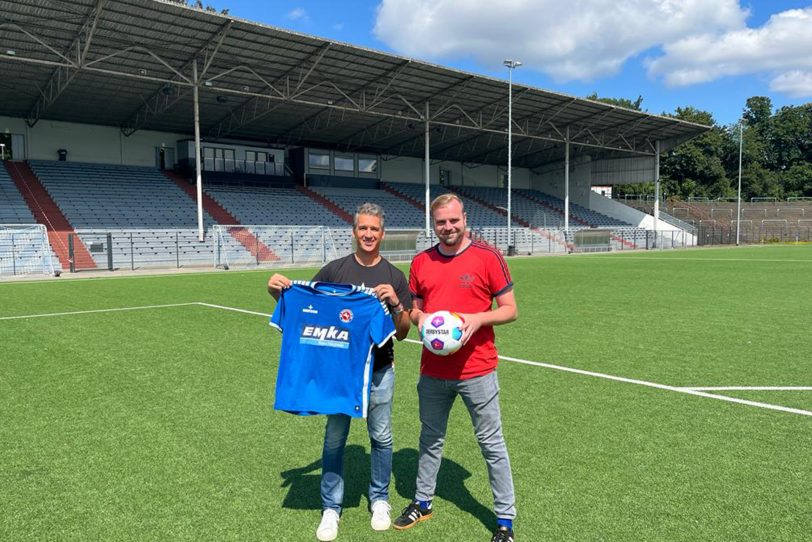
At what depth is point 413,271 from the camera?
3600 millimetres

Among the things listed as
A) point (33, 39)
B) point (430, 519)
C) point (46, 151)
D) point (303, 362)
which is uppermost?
point (33, 39)

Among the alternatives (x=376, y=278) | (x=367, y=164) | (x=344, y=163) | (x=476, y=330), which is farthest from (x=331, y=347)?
(x=367, y=164)

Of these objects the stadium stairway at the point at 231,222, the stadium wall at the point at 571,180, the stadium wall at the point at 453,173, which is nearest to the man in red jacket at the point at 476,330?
the stadium stairway at the point at 231,222

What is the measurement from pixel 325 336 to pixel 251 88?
32126 mm

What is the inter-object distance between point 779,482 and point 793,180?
333ft

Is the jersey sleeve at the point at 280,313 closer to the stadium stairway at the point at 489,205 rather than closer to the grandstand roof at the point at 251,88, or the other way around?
the grandstand roof at the point at 251,88

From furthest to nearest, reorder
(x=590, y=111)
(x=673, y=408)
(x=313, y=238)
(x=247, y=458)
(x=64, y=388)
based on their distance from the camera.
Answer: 1. (x=590, y=111)
2. (x=313, y=238)
3. (x=64, y=388)
4. (x=673, y=408)
5. (x=247, y=458)

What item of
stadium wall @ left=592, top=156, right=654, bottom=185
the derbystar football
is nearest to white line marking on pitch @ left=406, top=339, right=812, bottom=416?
the derbystar football

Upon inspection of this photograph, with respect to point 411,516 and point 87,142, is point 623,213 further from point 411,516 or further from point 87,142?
point 411,516

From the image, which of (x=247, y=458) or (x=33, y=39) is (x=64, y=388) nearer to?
(x=247, y=458)

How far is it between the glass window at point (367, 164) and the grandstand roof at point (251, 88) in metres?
0.89

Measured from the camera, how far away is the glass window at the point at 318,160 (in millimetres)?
45853

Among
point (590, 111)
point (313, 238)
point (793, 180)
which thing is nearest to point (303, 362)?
point (313, 238)

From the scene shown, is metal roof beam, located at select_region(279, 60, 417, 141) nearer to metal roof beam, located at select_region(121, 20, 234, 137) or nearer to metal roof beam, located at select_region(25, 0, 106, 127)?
metal roof beam, located at select_region(121, 20, 234, 137)
